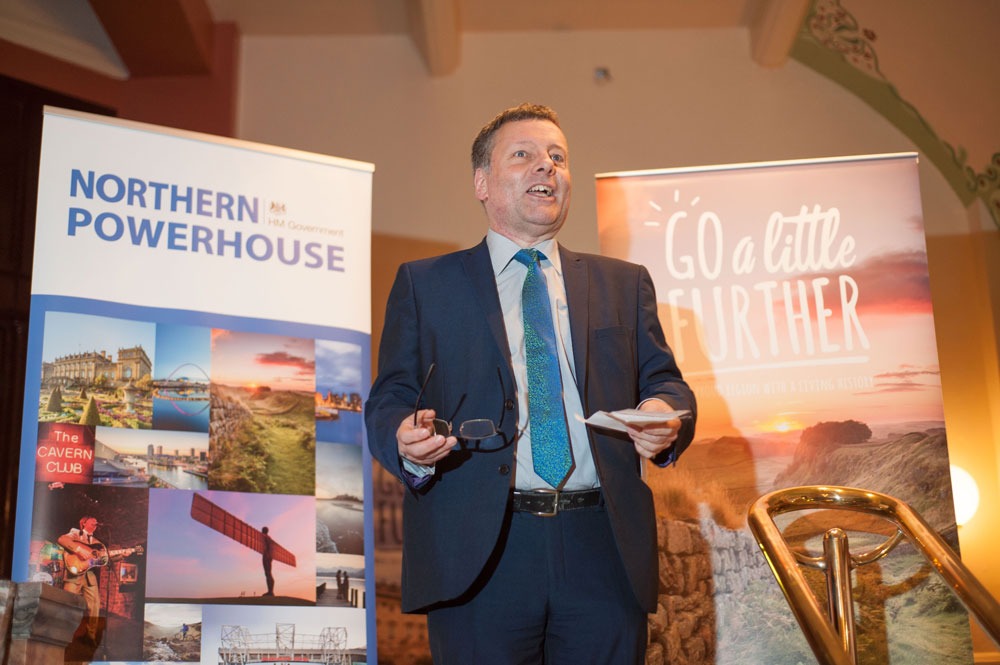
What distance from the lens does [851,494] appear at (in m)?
2.33

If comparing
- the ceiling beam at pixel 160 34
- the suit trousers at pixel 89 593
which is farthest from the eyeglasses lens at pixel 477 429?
the ceiling beam at pixel 160 34

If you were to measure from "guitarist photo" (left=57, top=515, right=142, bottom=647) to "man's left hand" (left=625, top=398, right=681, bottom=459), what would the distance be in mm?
1682

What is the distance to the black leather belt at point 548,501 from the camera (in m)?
2.06

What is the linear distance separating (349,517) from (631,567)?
4.73ft

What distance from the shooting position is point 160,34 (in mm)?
5258

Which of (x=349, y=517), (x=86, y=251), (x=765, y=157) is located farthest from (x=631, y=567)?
(x=765, y=157)

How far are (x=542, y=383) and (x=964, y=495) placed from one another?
160 inches

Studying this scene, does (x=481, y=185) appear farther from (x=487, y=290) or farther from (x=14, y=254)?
(x=14, y=254)

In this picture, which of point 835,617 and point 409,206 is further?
point 409,206

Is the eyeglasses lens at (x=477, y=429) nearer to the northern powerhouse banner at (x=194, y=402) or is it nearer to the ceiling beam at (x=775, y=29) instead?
the northern powerhouse banner at (x=194, y=402)

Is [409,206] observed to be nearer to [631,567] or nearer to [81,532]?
[81,532]

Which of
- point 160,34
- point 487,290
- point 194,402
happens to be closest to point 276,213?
point 194,402

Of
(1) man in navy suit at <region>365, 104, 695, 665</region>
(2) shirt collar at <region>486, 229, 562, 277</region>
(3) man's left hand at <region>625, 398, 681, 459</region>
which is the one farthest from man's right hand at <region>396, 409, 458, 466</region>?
(2) shirt collar at <region>486, 229, 562, 277</region>

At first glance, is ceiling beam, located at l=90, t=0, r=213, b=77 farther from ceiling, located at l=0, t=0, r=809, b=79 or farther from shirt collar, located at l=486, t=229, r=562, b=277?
shirt collar, located at l=486, t=229, r=562, b=277
